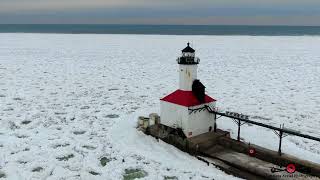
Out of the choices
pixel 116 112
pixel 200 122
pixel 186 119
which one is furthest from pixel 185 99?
pixel 116 112

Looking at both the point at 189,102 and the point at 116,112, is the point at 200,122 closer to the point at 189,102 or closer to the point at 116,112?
the point at 189,102

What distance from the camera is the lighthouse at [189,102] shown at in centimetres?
1356

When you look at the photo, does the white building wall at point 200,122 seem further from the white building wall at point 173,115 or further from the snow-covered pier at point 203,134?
the white building wall at point 173,115

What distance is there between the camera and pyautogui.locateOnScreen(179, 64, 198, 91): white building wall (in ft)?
45.0

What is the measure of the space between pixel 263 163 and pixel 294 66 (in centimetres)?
2724

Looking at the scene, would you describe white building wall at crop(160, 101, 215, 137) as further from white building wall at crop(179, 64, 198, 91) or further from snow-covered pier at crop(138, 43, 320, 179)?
white building wall at crop(179, 64, 198, 91)

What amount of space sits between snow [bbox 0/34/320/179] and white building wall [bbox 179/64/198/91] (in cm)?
269

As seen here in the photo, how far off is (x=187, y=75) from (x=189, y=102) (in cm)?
116

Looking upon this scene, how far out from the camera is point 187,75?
45.2 ft

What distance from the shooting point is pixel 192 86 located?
546 inches

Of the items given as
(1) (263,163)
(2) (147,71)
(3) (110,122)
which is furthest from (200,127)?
(2) (147,71)

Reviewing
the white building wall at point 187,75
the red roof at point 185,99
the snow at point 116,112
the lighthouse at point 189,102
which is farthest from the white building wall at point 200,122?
the snow at point 116,112

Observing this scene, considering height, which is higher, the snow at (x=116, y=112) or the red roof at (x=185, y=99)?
the red roof at (x=185, y=99)

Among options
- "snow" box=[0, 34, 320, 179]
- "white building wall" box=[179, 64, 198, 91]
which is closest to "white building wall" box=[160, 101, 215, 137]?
"white building wall" box=[179, 64, 198, 91]
